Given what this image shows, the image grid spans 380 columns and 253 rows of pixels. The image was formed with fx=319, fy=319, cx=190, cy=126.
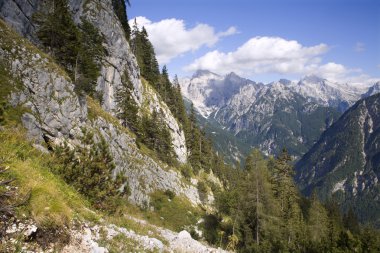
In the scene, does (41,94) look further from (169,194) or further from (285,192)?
(285,192)

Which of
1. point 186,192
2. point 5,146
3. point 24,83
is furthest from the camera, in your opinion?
point 186,192

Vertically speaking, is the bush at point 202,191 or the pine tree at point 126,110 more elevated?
the pine tree at point 126,110

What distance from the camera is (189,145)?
10150cm

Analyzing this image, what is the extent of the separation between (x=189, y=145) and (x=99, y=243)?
91.5 m

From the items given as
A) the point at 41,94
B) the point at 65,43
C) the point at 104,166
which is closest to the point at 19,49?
the point at 41,94

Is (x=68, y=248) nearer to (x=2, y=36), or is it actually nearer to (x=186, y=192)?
(x=2, y=36)

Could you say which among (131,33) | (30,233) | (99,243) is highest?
(131,33)

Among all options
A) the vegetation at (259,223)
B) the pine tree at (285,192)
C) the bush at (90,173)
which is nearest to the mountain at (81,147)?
the bush at (90,173)

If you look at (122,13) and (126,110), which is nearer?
(126,110)

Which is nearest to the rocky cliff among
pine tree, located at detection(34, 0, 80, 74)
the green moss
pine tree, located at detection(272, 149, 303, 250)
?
the green moss

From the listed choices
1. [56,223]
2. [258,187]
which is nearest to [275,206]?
[258,187]

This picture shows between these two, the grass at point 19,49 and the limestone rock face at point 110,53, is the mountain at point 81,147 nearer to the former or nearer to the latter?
the grass at point 19,49

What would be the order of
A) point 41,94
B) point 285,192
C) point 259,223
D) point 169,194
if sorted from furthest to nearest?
1. point 285,192
2. point 169,194
3. point 259,223
4. point 41,94

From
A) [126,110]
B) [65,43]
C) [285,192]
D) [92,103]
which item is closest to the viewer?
[65,43]
